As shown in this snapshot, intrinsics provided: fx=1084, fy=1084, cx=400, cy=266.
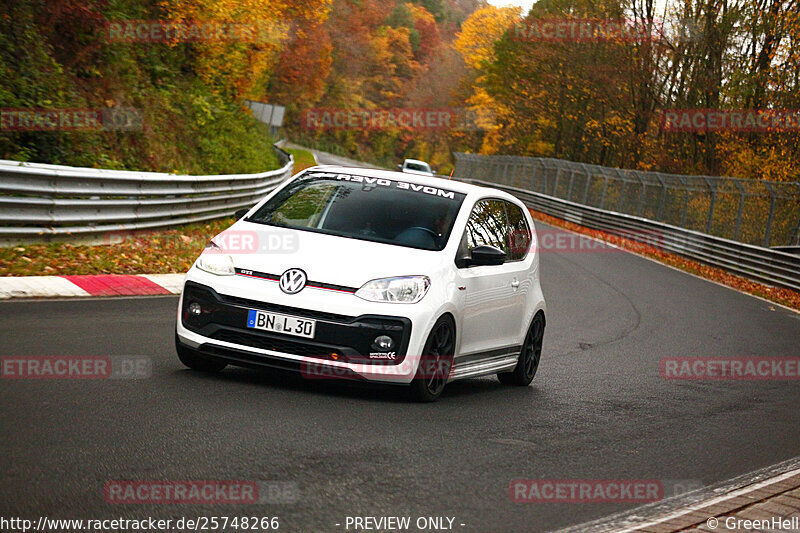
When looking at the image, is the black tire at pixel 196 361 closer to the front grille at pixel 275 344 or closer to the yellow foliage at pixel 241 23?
the front grille at pixel 275 344

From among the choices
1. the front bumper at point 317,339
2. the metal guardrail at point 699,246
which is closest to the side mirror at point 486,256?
the front bumper at point 317,339

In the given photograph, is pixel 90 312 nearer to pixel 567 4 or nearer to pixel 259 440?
pixel 259 440

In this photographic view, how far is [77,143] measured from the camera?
1866cm

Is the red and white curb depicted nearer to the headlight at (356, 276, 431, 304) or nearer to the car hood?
the car hood

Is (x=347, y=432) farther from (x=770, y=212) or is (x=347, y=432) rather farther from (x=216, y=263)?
(x=770, y=212)

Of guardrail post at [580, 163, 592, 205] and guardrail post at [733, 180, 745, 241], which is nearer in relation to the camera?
guardrail post at [733, 180, 745, 241]

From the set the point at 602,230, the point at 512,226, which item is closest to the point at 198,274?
the point at 512,226

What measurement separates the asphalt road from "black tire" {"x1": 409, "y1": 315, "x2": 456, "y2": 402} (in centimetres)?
12

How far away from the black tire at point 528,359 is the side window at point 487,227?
1.02 meters

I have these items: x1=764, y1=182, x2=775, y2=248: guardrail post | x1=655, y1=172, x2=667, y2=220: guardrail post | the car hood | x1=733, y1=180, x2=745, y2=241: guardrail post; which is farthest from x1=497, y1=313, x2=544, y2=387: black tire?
x1=655, y1=172, x2=667, y2=220: guardrail post

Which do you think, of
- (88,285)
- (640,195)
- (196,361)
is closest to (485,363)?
(196,361)

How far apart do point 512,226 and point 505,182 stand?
172 ft

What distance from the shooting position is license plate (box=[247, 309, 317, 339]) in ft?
24.3

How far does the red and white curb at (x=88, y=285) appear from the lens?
11.4 meters
